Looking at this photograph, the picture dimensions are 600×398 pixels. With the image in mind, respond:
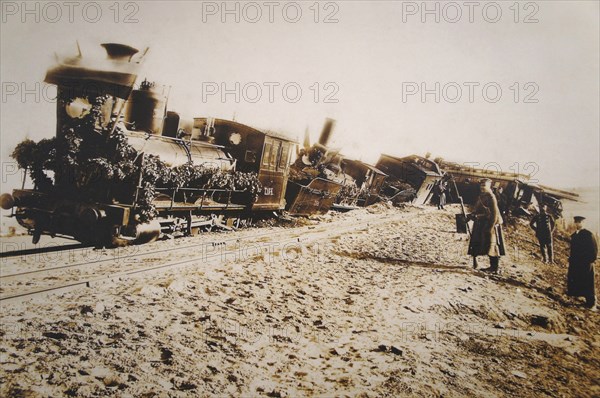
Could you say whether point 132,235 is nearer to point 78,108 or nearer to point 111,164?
point 111,164

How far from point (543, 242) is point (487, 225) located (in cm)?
162

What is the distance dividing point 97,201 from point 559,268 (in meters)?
9.44

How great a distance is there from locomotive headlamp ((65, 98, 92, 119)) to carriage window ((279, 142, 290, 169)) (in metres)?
5.69

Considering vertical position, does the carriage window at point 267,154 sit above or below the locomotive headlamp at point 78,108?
below

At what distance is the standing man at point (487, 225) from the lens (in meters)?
5.89

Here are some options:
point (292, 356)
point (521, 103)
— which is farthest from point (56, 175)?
point (521, 103)

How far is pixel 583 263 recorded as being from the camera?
5.28 m

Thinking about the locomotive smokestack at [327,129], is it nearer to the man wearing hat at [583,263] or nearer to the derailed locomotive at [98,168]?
the derailed locomotive at [98,168]

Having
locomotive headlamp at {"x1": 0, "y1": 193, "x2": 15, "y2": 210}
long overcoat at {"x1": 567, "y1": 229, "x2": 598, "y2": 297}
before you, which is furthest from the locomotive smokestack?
locomotive headlamp at {"x1": 0, "y1": 193, "x2": 15, "y2": 210}

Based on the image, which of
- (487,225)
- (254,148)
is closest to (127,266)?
(254,148)

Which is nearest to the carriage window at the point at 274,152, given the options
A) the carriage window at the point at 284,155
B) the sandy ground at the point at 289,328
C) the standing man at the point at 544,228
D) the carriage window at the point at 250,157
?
the carriage window at the point at 284,155

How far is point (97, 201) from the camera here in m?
6.34

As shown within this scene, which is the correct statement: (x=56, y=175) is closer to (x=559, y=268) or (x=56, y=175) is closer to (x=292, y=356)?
(x=292, y=356)

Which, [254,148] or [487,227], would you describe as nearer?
[487,227]
